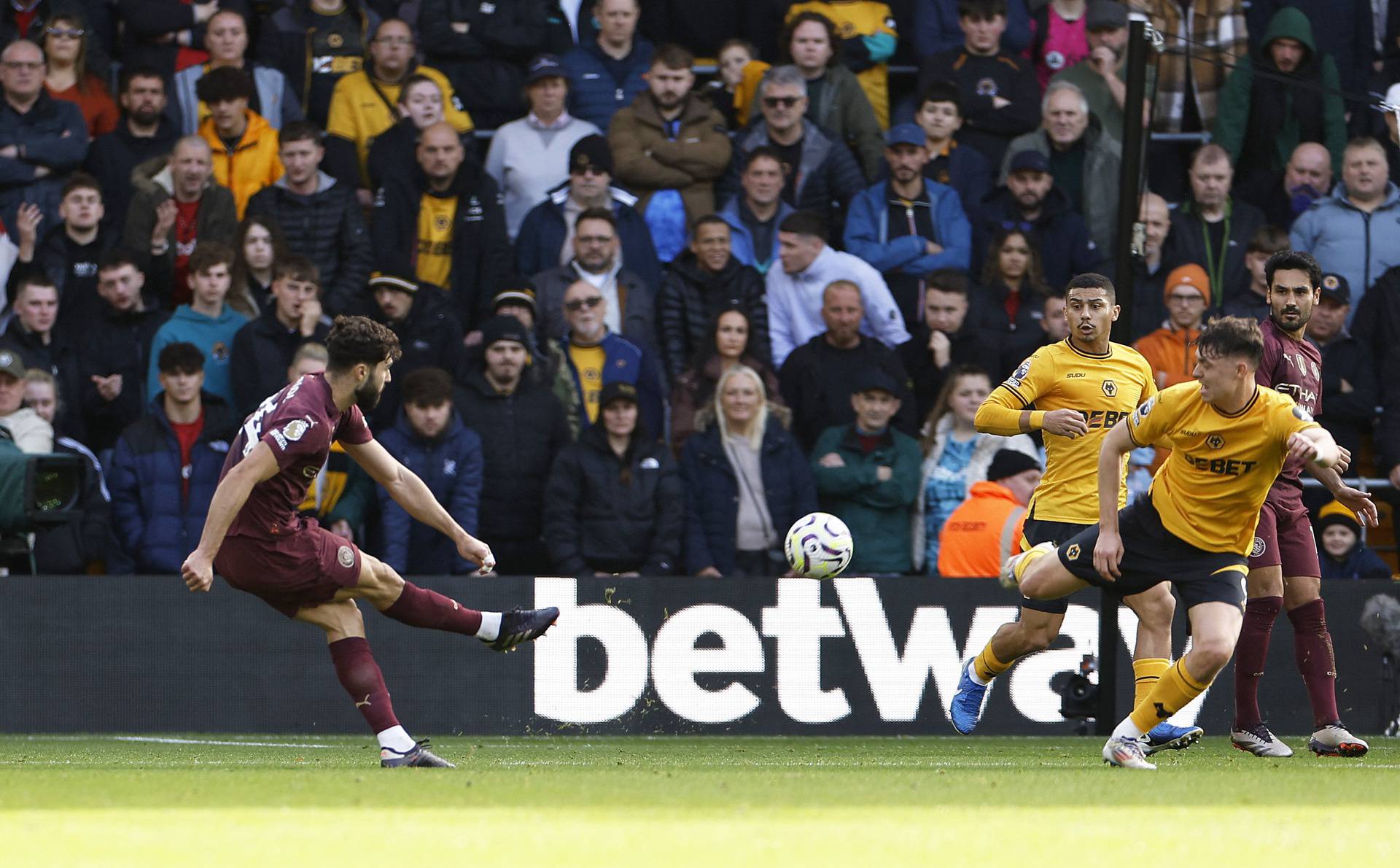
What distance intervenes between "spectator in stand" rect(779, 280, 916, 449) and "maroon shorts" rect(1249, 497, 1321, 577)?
3.65m

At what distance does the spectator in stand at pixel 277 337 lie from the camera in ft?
40.7

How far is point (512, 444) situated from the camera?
40.7 feet

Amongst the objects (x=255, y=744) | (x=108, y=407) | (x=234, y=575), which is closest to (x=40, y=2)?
(x=108, y=407)

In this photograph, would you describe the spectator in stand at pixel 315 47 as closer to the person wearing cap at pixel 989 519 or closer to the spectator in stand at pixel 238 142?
the spectator in stand at pixel 238 142

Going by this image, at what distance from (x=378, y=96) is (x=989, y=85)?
4.36 m

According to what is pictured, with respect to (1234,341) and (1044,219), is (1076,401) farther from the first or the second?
(1044,219)

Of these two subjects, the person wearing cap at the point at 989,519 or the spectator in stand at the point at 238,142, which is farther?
the spectator in stand at the point at 238,142

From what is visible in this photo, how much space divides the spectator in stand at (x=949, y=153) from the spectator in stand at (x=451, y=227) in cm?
306

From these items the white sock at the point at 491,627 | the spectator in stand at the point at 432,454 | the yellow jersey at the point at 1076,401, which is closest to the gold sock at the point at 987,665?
the yellow jersey at the point at 1076,401

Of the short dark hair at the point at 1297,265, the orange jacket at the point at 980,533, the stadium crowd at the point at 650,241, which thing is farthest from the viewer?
the stadium crowd at the point at 650,241

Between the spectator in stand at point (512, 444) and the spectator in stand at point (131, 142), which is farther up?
the spectator in stand at point (131, 142)

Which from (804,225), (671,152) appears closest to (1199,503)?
(804,225)

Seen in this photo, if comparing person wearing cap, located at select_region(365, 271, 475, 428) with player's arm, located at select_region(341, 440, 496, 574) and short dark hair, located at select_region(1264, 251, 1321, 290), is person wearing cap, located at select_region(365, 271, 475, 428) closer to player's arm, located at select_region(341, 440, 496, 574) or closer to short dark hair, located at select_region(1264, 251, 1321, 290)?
player's arm, located at select_region(341, 440, 496, 574)

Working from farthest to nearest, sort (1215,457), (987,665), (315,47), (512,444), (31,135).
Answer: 1. (315,47)
2. (31,135)
3. (512,444)
4. (987,665)
5. (1215,457)
